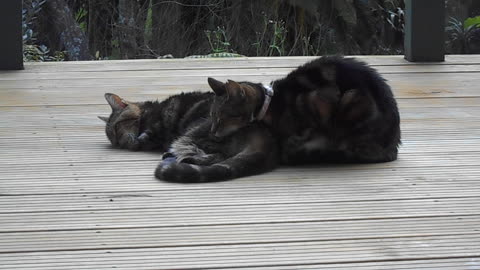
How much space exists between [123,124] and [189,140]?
0.38 meters

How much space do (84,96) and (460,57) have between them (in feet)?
7.63

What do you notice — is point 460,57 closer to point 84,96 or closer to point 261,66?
point 261,66

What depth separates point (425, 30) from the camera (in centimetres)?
481

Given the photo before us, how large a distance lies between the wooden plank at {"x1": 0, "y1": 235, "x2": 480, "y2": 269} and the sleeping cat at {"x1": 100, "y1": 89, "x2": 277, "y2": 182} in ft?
2.27

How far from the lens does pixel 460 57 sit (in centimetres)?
514

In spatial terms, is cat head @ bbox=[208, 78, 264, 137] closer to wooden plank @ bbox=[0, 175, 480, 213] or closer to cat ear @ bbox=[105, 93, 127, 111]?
wooden plank @ bbox=[0, 175, 480, 213]

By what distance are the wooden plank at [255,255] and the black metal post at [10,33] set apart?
2.76 metres

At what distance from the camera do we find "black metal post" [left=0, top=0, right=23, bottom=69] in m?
4.51

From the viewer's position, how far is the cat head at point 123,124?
10.8 ft

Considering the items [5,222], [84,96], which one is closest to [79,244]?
[5,222]

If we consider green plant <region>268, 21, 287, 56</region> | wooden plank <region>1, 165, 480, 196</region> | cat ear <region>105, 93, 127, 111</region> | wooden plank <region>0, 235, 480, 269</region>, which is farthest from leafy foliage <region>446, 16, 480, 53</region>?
wooden plank <region>0, 235, 480, 269</region>

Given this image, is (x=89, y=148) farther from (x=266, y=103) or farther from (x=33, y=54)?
→ (x=33, y=54)

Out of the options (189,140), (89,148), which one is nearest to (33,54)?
(89,148)

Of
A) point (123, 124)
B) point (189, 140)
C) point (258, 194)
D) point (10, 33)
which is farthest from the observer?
point (10, 33)
